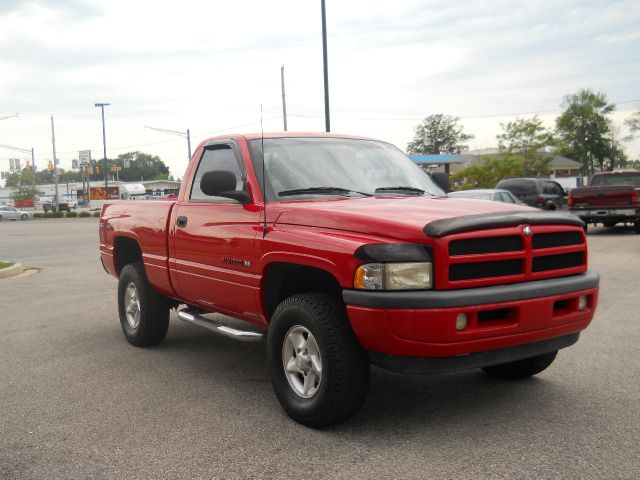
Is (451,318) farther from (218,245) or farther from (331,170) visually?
(218,245)

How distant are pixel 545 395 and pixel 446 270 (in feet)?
5.49

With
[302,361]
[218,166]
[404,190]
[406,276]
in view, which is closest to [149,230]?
[218,166]

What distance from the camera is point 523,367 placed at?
5.27 m

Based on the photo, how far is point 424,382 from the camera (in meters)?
5.41

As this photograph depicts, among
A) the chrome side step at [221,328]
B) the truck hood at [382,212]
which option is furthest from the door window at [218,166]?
the chrome side step at [221,328]

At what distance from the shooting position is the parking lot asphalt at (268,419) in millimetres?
3805

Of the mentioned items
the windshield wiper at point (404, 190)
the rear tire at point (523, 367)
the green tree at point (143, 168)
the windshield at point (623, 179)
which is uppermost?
the green tree at point (143, 168)

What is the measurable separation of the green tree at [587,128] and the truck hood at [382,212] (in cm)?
9718

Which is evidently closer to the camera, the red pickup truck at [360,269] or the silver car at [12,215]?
the red pickup truck at [360,269]

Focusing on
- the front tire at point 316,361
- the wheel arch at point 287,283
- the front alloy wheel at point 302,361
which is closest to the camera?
the front tire at point 316,361

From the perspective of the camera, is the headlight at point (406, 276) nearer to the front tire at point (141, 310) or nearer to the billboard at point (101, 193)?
the front tire at point (141, 310)

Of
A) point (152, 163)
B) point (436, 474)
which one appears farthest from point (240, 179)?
point (152, 163)

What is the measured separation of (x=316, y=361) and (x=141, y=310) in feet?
9.37

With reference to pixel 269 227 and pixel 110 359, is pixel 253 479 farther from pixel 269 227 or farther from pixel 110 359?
pixel 110 359
